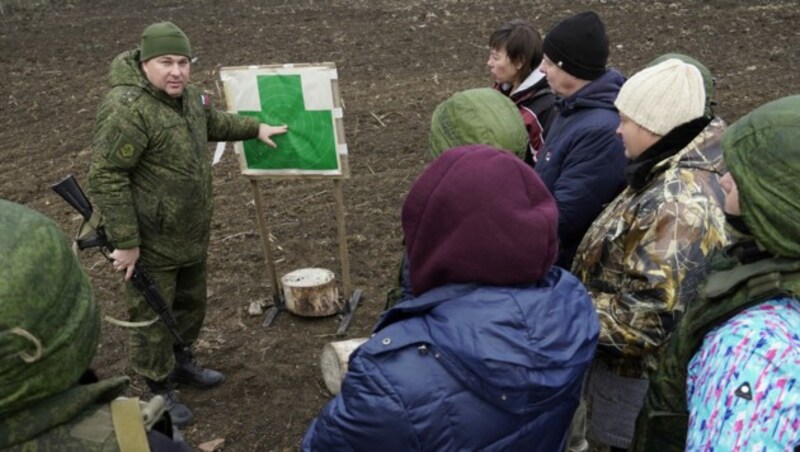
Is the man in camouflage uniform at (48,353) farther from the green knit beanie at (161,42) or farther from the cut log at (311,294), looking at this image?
the cut log at (311,294)

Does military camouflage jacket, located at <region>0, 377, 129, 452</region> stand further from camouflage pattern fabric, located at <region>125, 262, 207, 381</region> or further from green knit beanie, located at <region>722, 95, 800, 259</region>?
camouflage pattern fabric, located at <region>125, 262, 207, 381</region>

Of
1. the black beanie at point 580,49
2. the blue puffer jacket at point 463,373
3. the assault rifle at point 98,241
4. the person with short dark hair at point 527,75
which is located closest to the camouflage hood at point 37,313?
the blue puffer jacket at point 463,373

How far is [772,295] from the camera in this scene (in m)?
1.74

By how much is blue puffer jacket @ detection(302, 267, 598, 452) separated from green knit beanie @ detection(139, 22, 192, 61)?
2.39 metres

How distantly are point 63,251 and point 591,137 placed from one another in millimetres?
2370

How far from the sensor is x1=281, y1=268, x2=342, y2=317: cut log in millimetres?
5082

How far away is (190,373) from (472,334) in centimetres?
307

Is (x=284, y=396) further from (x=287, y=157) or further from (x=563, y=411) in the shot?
(x=563, y=411)

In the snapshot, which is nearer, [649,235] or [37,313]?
[37,313]

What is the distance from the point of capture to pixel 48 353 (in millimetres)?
1515

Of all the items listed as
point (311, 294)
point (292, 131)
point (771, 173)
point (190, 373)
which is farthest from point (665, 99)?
point (190, 373)

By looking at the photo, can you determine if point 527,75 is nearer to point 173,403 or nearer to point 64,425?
point 173,403

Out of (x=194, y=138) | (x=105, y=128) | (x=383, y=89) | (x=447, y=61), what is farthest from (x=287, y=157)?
(x=447, y=61)

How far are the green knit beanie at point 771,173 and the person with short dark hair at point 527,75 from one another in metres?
2.36
